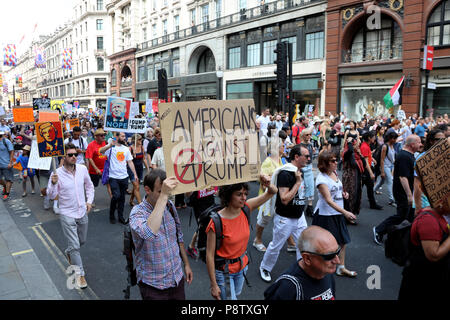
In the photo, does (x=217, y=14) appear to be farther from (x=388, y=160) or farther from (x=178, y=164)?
(x=178, y=164)

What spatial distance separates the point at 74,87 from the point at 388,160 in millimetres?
71262

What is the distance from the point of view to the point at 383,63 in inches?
819

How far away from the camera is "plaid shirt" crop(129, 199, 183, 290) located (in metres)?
2.80

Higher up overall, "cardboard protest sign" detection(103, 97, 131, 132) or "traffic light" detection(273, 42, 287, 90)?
"traffic light" detection(273, 42, 287, 90)

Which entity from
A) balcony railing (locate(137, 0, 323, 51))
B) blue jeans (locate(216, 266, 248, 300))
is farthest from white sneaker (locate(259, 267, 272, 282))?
balcony railing (locate(137, 0, 323, 51))

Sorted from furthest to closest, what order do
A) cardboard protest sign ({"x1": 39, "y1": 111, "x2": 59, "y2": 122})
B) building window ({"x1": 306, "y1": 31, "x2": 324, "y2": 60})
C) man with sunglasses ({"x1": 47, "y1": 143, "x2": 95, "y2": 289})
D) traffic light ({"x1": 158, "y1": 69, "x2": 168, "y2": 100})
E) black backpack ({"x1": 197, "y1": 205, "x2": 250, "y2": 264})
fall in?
building window ({"x1": 306, "y1": 31, "x2": 324, "y2": 60}) → traffic light ({"x1": 158, "y1": 69, "x2": 168, "y2": 100}) → cardboard protest sign ({"x1": 39, "y1": 111, "x2": 59, "y2": 122}) → man with sunglasses ({"x1": 47, "y1": 143, "x2": 95, "y2": 289}) → black backpack ({"x1": 197, "y1": 205, "x2": 250, "y2": 264})

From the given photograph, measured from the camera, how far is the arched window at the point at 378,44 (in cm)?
2070

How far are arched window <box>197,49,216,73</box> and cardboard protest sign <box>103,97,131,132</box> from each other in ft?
90.7

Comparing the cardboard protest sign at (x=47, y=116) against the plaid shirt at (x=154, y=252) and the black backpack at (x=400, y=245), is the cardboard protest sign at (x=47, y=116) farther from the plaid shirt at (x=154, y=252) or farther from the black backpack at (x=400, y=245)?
the black backpack at (x=400, y=245)

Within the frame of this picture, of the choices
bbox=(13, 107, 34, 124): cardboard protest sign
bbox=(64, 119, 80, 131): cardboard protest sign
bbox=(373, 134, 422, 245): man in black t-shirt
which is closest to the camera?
bbox=(373, 134, 422, 245): man in black t-shirt

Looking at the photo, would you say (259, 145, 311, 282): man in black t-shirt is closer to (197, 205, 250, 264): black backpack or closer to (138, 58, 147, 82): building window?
(197, 205, 250, 264): black backpack

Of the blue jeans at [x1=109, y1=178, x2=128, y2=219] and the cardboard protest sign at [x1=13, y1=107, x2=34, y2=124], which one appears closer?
the blue jeans at [x1=109, y1=178, x2=128, y2=219]

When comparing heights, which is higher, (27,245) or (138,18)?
(138,18)
